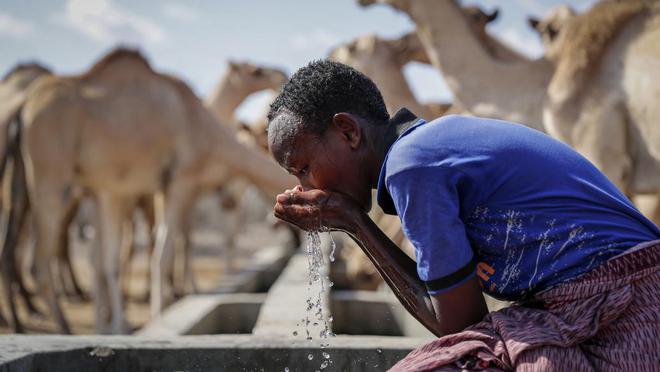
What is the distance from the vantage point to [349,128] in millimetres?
1982

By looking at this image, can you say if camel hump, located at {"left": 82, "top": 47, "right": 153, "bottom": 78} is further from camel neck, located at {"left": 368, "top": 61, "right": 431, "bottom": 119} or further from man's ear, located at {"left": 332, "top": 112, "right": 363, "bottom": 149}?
man's ear, located at {"left": 332, "top": 112, "right": 363, "bottom": 149}

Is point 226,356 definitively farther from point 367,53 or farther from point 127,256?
point 127,256

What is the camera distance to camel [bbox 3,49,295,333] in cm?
782

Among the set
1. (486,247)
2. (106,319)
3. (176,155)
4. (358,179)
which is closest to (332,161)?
(358,179)

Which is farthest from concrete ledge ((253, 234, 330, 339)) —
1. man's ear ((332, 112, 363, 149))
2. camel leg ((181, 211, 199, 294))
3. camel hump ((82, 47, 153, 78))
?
camel leg ((181, 211, 199, 294))

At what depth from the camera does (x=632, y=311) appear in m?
1.74

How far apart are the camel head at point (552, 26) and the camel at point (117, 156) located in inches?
136

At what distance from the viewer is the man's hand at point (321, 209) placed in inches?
78.4

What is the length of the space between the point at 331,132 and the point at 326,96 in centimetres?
10

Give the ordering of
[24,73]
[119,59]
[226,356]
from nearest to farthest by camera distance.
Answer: [226,356], [119,59], [24,73]

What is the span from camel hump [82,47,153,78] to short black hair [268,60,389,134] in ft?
24.6

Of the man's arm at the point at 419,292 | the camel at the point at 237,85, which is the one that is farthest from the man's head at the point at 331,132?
the camel at the point at 237,85

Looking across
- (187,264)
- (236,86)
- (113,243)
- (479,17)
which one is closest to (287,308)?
(479,17)

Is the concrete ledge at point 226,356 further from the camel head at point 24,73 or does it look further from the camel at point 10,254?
the camel head at point 24,73
